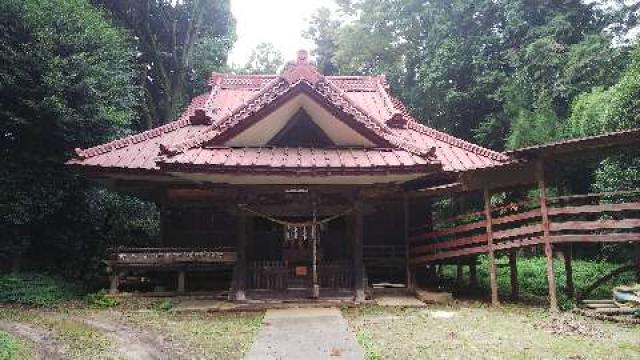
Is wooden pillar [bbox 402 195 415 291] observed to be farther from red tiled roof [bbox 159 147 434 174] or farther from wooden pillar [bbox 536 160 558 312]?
wooden pillar [bbox 536 160 558 312]

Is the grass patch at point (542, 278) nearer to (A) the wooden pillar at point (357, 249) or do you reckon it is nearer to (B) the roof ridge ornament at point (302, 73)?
(A) the wooden pillar at point (357, 249)

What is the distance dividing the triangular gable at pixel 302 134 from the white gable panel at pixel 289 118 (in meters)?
0.11

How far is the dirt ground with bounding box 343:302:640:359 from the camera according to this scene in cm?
740

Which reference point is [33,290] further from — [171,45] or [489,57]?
[489,57]

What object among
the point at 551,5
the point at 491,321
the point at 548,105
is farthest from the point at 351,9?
the point at 491,321

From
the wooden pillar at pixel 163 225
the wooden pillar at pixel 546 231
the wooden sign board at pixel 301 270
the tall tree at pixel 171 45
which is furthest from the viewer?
the tall tree at pixel 171 45

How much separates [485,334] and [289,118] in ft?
22.9

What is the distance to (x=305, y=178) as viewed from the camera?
37.5 feet

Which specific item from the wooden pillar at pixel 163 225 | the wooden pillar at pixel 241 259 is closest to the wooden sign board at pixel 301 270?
the wooden pillar at pixel 241 259

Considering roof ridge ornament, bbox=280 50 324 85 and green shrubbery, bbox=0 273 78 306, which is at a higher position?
roof ridge ornament, bbox=280 50 324 85

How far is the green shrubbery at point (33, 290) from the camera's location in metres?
11.8

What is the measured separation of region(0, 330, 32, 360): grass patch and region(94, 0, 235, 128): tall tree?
18.4 m

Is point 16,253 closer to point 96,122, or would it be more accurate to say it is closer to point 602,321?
point 96,122

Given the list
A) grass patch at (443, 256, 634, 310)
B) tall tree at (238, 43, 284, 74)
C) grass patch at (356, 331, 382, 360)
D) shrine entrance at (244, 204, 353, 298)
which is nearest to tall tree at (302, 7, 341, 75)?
tall tree at (238, 43, 284, 74)
